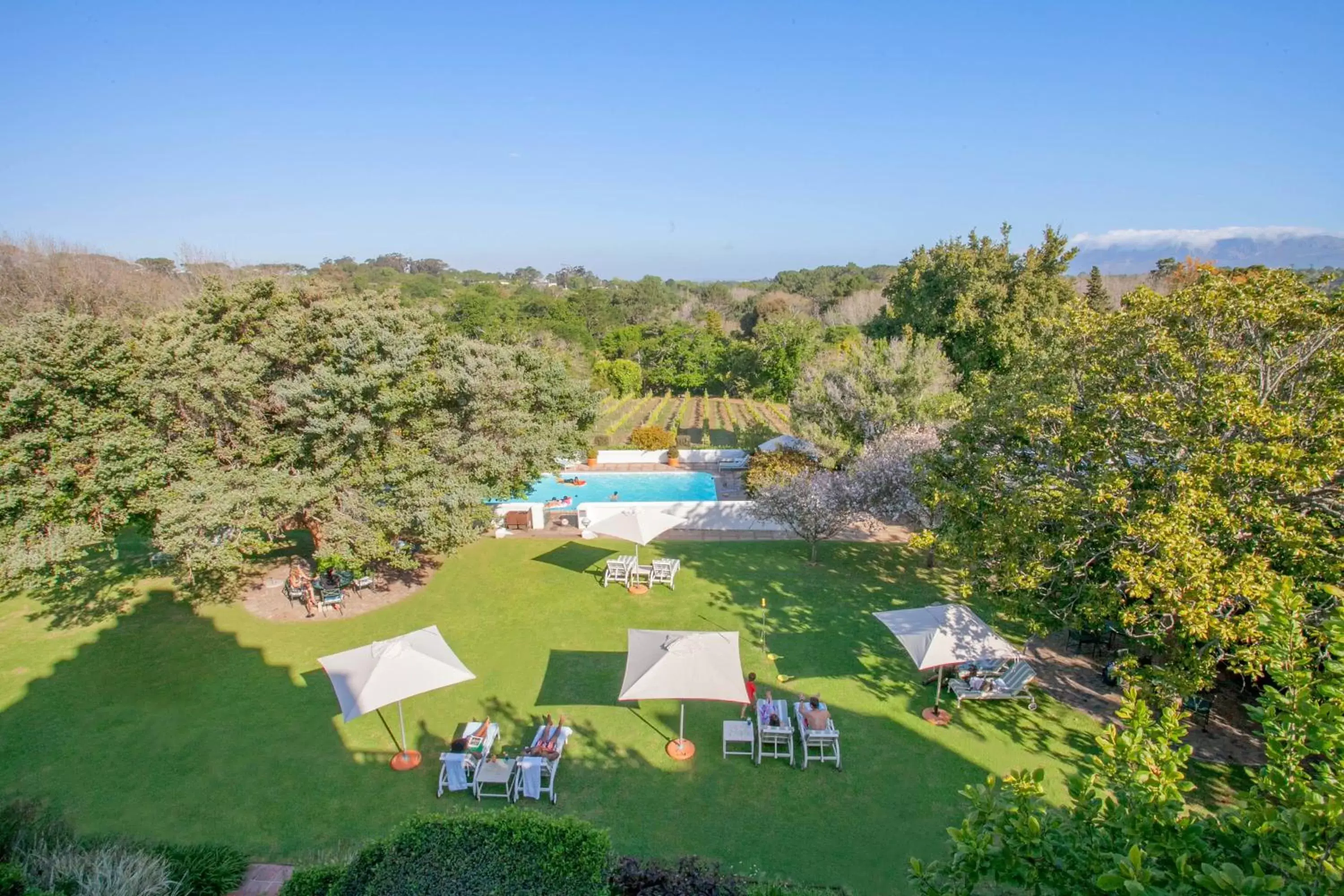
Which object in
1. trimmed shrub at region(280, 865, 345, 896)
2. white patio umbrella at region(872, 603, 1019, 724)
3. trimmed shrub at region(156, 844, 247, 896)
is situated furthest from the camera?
white patio umbrella at region(872, 603, 1019, 724)

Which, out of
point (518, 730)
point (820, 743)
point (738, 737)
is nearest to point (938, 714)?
point (820, 743)

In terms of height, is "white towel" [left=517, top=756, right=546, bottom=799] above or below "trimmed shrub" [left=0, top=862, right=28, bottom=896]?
below

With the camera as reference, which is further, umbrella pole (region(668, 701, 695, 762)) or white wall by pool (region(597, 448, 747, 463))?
white wall by pool (region(597, 448, 747, 463))

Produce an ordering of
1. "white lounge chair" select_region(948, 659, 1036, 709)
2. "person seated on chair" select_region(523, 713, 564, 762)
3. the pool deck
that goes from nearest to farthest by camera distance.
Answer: "person seated on chair" select_region(523, 713, 564, 762)
"white lounge chair" select_region(948, 659, 1036, 709)
the pool deck

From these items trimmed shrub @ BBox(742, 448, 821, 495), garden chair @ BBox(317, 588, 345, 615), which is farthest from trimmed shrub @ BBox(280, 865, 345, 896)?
trimmed shrub @ BBox(742, 448, 821, 495)

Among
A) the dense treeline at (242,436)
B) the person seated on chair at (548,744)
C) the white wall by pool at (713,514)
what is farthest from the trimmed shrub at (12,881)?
the white wall by pool at (713,514)

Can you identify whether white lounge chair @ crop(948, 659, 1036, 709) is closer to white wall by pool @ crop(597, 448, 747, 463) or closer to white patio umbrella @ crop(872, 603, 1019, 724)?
white patio umbrella @ crop(872, 603, 1019, 724)

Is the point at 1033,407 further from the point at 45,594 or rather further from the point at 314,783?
the point at 45,594

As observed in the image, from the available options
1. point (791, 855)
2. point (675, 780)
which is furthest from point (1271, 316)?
point (675, 780)
